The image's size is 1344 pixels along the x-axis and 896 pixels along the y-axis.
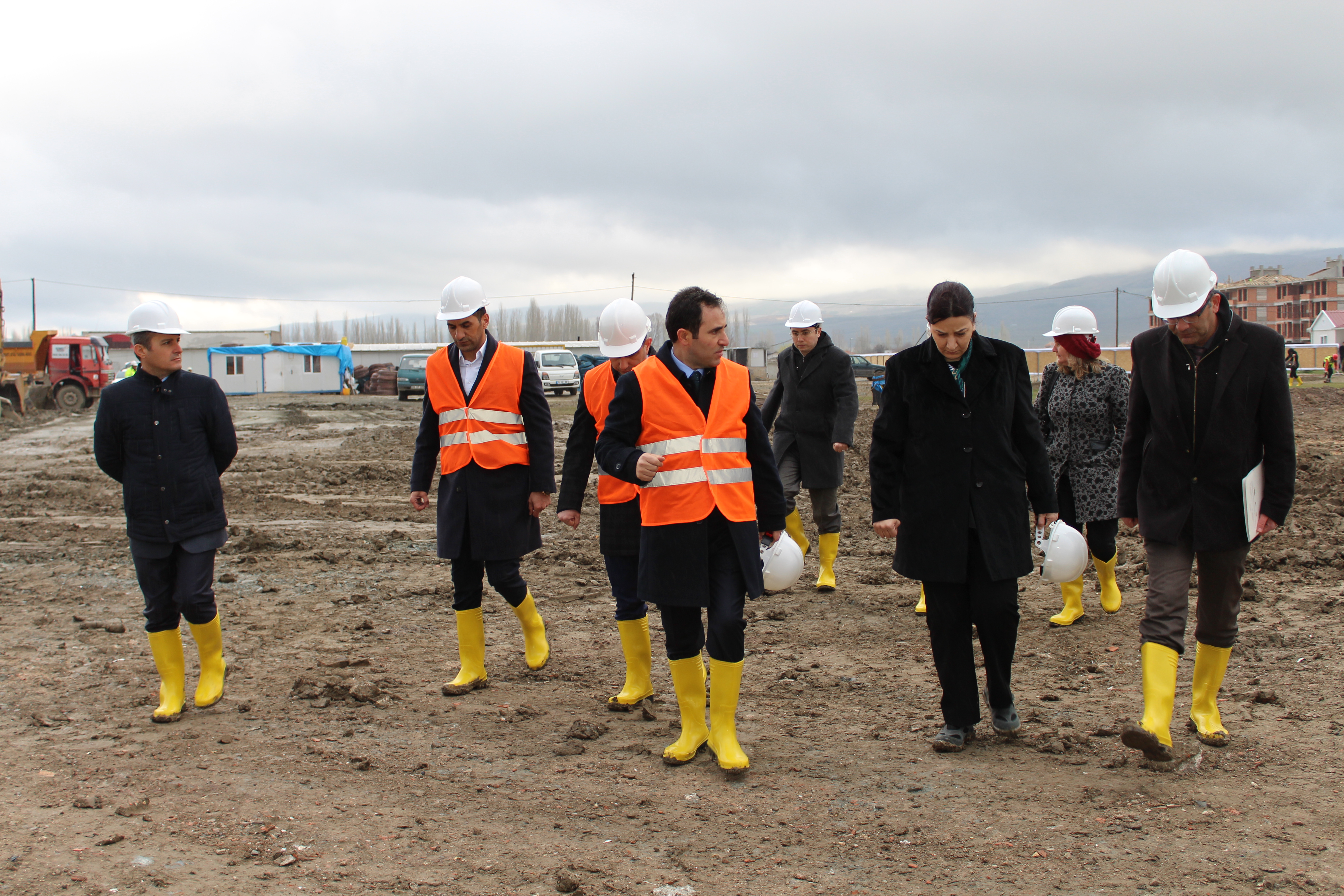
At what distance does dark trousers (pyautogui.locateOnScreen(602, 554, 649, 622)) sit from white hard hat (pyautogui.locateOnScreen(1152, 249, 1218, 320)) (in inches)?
93.1

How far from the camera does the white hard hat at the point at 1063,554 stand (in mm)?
5680

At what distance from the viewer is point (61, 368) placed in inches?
1287

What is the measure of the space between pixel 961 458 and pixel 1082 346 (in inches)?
94.5

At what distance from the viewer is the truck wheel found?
32531 mm

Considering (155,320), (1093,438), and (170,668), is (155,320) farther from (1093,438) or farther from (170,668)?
(1093,438)

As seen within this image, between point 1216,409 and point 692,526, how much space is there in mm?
2004

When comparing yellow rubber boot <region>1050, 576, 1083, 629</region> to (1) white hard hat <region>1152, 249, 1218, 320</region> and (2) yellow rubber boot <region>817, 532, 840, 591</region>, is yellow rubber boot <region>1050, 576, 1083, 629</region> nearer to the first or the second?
(2) yellow rubber boot <region>817, 532, 840, 591</region>

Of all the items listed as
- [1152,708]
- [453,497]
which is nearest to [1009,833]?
[1152,708]

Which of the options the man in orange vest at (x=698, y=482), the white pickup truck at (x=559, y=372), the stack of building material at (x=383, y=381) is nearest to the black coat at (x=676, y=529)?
the man in orange vest at (x=698, y=482)

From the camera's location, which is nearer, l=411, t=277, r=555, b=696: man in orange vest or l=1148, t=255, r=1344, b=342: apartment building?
l=411, t=277, r=555, b=696: man in orange vest

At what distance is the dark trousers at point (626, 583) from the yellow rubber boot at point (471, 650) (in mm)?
791

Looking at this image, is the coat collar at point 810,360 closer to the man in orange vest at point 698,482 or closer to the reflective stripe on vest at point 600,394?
the reflective stripe on vest at point 600,394

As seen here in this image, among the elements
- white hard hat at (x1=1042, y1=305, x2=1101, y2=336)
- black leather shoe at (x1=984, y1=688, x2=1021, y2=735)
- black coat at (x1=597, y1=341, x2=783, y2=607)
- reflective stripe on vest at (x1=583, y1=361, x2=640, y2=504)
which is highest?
white hard hat at (x1=1042, y1=305, x2=1101, y2=336)

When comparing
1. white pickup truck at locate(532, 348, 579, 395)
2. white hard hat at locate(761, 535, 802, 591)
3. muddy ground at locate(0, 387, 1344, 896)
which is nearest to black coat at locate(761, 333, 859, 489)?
muddy ground at locate(0, 387, 1344, 896)
